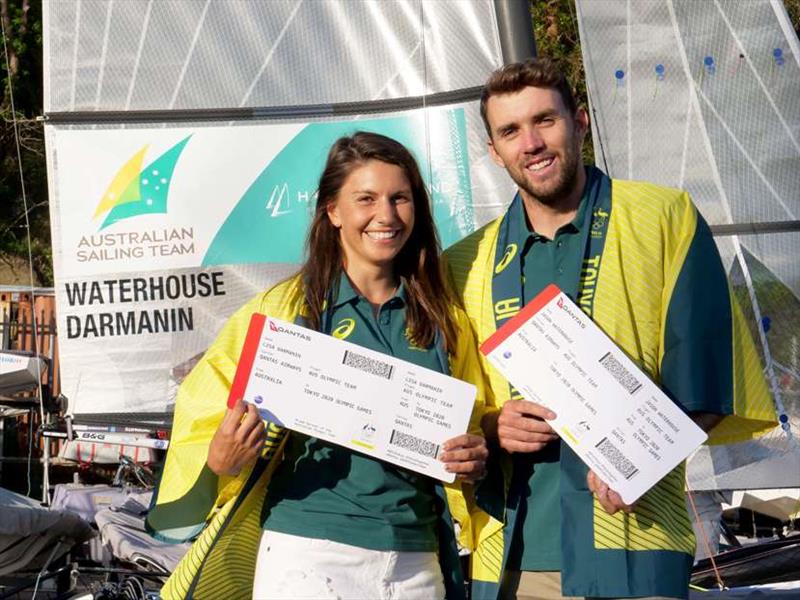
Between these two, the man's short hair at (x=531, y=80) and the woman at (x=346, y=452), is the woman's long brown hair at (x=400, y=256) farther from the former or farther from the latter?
the man's short hair at (x=531, y=80)

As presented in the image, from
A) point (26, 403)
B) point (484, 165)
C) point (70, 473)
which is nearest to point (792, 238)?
point (484, 165)

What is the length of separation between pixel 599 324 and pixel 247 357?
2.34ft

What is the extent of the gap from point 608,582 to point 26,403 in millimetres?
6319

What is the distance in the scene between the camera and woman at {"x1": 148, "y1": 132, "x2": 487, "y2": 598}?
268cm

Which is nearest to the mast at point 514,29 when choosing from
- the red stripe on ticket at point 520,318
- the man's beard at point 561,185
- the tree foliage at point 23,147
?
the man's beard at point 561,185

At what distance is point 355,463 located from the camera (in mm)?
2771

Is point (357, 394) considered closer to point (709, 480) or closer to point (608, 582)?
point (608, 582)

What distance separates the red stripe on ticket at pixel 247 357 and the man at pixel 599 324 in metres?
0.49

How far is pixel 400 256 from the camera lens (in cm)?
303

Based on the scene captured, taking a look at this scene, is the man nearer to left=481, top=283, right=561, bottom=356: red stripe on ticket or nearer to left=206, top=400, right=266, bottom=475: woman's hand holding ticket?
left=481, top=283, right=561, bottom=356: red stripe on ticket

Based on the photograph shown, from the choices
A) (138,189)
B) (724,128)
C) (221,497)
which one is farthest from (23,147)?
(221,497)

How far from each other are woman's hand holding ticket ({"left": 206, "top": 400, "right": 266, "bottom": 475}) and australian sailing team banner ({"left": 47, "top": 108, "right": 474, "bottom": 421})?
302 cm

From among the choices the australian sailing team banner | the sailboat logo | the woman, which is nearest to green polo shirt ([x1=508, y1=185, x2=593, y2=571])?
the woman

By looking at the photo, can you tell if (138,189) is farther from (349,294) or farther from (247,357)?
(247,357)
